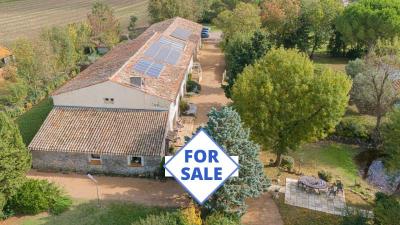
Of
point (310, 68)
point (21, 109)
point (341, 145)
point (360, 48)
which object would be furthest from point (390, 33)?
point (21, 109)

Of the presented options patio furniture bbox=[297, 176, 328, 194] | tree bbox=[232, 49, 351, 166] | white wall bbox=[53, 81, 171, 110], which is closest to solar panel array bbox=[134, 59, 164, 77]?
white wall bbox=[53, 81, 171, 110]

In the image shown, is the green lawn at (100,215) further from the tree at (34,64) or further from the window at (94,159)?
the tree at (34,64)

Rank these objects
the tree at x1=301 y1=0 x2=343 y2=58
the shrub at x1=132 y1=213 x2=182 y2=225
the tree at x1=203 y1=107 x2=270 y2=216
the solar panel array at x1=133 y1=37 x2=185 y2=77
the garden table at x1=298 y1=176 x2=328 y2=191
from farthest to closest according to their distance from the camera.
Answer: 1. the tree at x1=301 y1=0 x2=343 y2=58
2. the solar panel array at x1=133 y1=37 x2=185 y2=77
3. the garden table at x1=298 y1=176 x2=328 y2=191
4. the tree at x1=203 y1=107 x2=270 y2=216
5. the shrub at x1=132 y1=213 x2=182 y2=225

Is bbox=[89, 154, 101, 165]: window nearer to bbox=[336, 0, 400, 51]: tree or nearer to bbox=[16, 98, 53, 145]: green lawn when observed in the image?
bbox=[16, 98, 53, 145]: green lawn

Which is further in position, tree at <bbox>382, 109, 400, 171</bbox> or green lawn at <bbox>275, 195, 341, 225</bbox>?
tree at <bbox>382, 109, 400, 171</bbox>

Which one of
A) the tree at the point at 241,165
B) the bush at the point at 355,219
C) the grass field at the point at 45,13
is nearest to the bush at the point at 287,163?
the tree at the point at 241,165

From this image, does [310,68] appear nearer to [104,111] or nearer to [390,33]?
[104,111]
